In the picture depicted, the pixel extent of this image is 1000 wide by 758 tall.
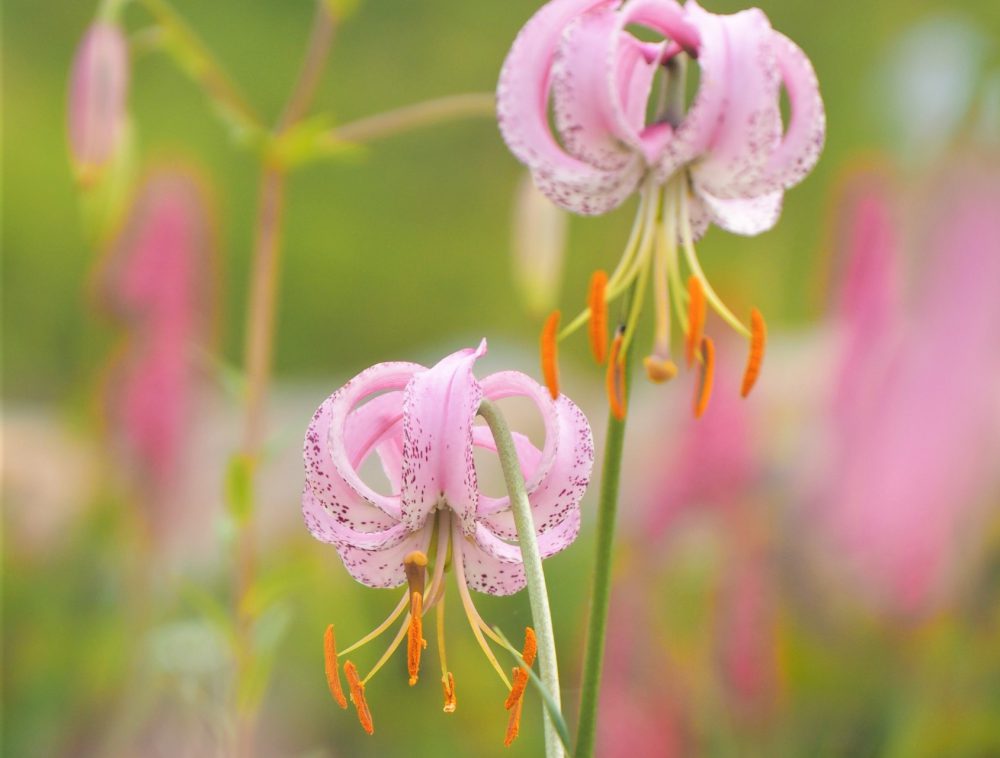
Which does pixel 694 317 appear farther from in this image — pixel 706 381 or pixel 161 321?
pixel 161 321

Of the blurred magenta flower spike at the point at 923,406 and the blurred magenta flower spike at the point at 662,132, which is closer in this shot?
the blurred magenta flower spike at the point at 662,132

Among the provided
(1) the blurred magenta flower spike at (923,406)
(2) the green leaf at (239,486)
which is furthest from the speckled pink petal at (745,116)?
(1) the blurred magenta flower spike at (923,406)

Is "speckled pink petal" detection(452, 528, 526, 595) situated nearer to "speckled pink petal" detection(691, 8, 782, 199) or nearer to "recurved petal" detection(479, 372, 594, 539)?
"recurved petal" detection(479, 372, 594, 539)

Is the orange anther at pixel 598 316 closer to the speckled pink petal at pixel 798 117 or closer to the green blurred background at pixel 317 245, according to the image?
the speckled pink petal at pixel 798 117

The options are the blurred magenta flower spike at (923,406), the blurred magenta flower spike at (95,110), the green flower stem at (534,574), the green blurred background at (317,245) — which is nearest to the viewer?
the green flower stem at (534,574)

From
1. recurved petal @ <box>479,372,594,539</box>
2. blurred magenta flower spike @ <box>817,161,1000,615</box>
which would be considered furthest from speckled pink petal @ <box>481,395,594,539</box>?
blurred magenta flower spike @ <box>817,161,1000,615</box>

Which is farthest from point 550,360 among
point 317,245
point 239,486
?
point 317,245

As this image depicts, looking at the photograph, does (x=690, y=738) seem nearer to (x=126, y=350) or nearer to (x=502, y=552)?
(x=126, y=350)
